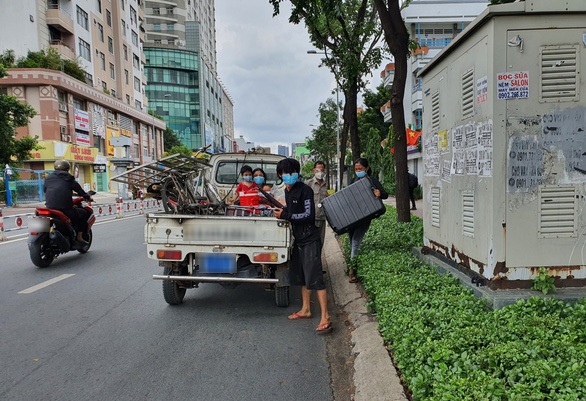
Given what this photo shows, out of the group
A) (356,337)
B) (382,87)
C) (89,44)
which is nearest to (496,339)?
(356,337)

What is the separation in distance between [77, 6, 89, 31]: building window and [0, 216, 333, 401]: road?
122 ft

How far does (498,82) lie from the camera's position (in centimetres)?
337

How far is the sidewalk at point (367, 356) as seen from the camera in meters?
2.79

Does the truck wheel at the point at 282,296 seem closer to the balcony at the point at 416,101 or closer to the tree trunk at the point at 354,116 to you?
the tree trunk at the point at 354,116

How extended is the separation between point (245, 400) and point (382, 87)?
34.9 meters

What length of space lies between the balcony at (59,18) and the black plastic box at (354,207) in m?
36.0

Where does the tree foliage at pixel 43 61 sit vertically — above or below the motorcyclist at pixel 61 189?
above

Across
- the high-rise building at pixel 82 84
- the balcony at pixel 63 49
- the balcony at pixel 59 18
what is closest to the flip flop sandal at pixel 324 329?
the high-rise building at pixel 82 84

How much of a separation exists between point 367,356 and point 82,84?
37.2 m

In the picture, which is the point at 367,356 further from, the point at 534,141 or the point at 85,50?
the point at 85,50

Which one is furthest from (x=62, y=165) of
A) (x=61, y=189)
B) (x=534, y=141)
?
(x=534, y=141)

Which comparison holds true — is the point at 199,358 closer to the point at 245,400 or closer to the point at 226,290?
the point at 245,400

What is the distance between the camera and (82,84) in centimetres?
Result: 3425

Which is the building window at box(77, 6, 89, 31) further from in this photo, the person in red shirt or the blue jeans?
the blue jeans
